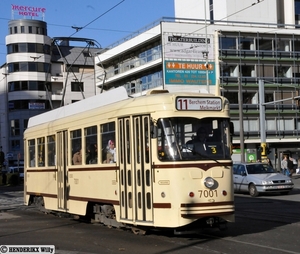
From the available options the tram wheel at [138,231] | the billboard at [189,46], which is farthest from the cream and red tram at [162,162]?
the billboard at [189,46]

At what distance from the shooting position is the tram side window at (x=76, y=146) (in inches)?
575

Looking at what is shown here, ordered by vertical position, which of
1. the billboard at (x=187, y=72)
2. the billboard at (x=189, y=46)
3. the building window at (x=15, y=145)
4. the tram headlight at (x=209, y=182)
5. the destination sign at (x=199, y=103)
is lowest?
the tram headlight at (x=209, y=182)

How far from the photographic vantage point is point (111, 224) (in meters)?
13.1

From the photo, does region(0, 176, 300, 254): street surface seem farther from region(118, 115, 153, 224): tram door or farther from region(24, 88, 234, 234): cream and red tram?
region(118, 115, 153, 224): tram door

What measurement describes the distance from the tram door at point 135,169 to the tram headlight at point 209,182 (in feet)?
3.53

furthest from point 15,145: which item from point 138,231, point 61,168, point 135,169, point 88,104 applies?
point 135,169

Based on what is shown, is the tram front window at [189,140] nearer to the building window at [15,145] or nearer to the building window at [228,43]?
the building window at [228,43]

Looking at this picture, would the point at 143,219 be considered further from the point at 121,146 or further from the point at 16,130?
the point at 16,130

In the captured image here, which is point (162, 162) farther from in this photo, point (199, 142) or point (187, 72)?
point (187, 72)

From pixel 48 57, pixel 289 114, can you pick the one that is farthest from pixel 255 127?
pixel 48 57

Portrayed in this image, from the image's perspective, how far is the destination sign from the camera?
11.4 metres

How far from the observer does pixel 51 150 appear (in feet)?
55.2

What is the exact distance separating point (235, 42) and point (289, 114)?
9.18 metres

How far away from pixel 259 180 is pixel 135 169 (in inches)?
567
